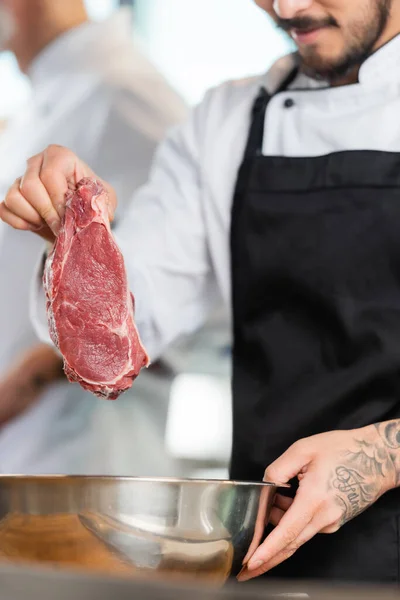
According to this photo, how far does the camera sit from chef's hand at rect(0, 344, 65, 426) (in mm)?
2051

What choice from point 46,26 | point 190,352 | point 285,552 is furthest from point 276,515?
point 46,26

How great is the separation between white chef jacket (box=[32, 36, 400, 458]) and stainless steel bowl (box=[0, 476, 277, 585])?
0.62m

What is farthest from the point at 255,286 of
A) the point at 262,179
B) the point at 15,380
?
the point at 15,380

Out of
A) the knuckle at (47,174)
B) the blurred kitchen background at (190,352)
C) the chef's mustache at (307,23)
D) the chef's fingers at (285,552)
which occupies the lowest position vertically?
the blurred kitchen background at (190,352)

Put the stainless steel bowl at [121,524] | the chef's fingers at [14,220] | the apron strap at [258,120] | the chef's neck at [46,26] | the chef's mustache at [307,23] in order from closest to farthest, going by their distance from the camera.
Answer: the stainless steel bowl at [121,524], the chef's fingers at [14,220], the chef's mustache at [307,23], the apron strap at [258,120], the chef's neck at [46,26]

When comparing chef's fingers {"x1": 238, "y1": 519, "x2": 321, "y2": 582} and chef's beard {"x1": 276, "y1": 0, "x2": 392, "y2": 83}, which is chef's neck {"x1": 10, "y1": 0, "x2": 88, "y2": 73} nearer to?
chef's beard {"x1": 276, "y1": 0, "x2": 392, "y2": 83}

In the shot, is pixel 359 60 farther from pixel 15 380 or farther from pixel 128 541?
pixel 15 380

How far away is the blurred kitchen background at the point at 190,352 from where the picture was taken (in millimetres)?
2039

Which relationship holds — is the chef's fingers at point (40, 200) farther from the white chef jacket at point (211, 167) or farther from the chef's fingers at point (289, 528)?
the chef's fingers at point (289, 528)

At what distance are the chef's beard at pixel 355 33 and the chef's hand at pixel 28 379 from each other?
99cm

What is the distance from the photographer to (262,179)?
57.6 inches

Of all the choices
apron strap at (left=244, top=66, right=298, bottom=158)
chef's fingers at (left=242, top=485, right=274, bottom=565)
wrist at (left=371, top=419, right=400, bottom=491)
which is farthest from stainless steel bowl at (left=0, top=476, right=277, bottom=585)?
apron strap at (left=244, top=66, right=298, bottom=158)

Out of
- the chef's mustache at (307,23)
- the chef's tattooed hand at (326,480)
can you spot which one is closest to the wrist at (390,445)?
the chef's tattooed hand at (326,480)

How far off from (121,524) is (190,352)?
1222 millimetres
